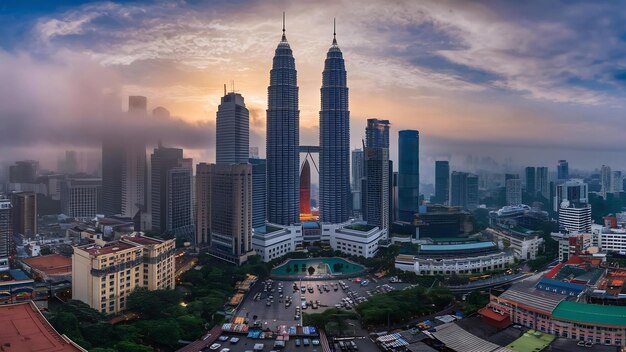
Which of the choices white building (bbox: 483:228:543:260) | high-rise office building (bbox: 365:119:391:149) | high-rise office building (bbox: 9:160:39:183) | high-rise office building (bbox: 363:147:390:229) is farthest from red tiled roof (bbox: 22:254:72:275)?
high-rise office building (bbox: 365:119:391:149)

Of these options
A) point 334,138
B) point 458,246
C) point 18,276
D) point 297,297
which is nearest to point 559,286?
point 297,297

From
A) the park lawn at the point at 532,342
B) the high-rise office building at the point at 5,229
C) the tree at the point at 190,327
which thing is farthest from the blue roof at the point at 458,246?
the high-rise office building at the point at 5,229

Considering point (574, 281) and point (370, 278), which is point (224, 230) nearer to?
point (370, 278)

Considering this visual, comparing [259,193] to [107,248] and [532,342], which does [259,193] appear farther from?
[532,342]

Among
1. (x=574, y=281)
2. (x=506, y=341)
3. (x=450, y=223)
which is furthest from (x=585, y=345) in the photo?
(x=450, y=223)

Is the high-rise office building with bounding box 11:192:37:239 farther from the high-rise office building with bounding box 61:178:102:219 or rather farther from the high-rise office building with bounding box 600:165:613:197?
the high-rise office building with bounding box 600:165:613:197

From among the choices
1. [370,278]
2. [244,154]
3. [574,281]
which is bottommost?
[370,278]
